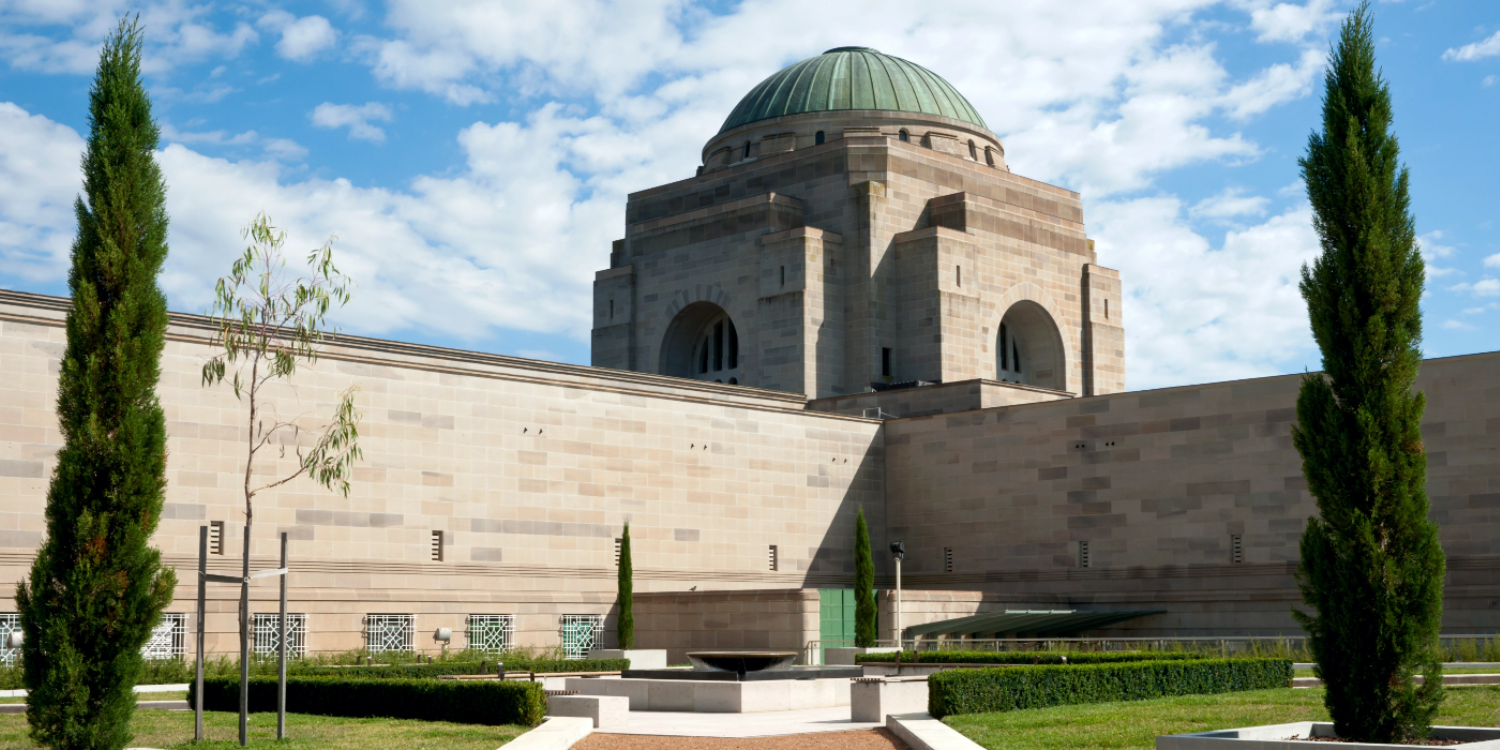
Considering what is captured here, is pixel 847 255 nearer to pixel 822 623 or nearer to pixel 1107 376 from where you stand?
pixel 1107 376

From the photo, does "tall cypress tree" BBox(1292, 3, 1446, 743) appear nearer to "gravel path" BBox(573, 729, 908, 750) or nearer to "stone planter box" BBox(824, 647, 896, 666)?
"gravel path" BBox(573, 729, 908, 750)

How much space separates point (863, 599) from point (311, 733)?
2021 cm

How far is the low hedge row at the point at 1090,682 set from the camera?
1981 centimetres

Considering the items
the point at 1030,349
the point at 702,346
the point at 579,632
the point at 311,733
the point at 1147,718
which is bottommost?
the point at 579,632

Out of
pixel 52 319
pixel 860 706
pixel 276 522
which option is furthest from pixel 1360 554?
pixel 52 319

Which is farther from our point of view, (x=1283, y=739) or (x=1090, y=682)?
(x=1090, y=682)

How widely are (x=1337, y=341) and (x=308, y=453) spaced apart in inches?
930

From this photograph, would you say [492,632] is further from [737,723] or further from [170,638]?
[737,723]

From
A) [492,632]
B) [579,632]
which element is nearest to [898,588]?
[579,632]

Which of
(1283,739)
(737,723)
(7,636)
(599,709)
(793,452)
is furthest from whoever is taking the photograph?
(793,452)

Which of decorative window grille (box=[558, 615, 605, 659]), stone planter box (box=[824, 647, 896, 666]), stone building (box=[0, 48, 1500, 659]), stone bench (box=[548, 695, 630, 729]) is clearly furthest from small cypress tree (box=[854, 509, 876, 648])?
stone bench (box=[548, 695, 630, 729])

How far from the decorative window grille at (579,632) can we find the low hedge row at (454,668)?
2.81 metres

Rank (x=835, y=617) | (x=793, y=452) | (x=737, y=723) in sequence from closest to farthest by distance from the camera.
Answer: (x=737, y=723), (x=835, y=617), (x=793, y=452)

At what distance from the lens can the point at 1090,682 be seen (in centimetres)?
2138
